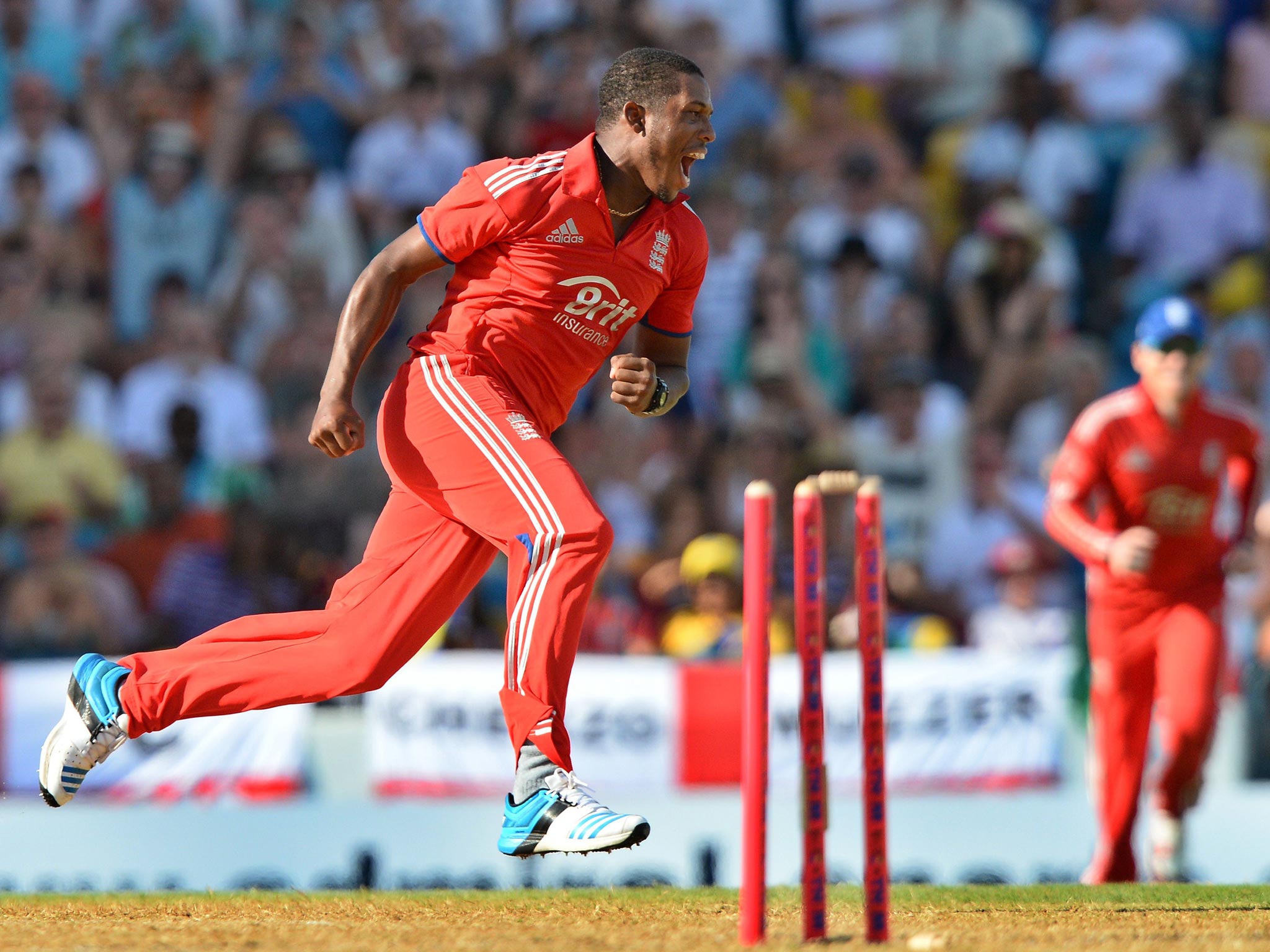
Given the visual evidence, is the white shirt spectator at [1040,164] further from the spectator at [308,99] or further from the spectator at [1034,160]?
the spectator at [308,99]

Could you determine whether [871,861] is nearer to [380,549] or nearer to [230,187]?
[380,549]

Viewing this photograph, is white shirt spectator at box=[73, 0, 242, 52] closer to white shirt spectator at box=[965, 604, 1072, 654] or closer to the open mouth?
white shirt spectator at box=[965, 604, 1072, 654]

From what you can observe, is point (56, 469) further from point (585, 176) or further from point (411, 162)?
point (585, 176)

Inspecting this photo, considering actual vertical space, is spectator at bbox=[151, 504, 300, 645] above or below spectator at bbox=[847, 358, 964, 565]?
below

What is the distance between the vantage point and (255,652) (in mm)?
4922

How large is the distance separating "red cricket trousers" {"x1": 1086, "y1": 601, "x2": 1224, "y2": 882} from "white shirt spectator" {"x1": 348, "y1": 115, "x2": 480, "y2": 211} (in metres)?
6.63

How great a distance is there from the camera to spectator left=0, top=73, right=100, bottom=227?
471 inches

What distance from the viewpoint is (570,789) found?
179 inches

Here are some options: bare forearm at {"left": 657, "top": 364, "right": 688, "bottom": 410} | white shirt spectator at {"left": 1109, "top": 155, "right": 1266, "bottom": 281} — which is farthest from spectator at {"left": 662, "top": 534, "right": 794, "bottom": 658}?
white shirt spectator at {"left": 1109, "top": 155, "right": 1266, "bottom": 281}

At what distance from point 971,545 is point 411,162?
4821 mm

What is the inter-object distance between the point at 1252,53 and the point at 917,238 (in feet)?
9.64

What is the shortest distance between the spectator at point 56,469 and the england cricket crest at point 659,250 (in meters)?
6.66

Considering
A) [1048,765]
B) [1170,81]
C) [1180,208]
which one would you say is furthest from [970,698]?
[1170,81]

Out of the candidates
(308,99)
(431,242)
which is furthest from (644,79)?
(308,99)
